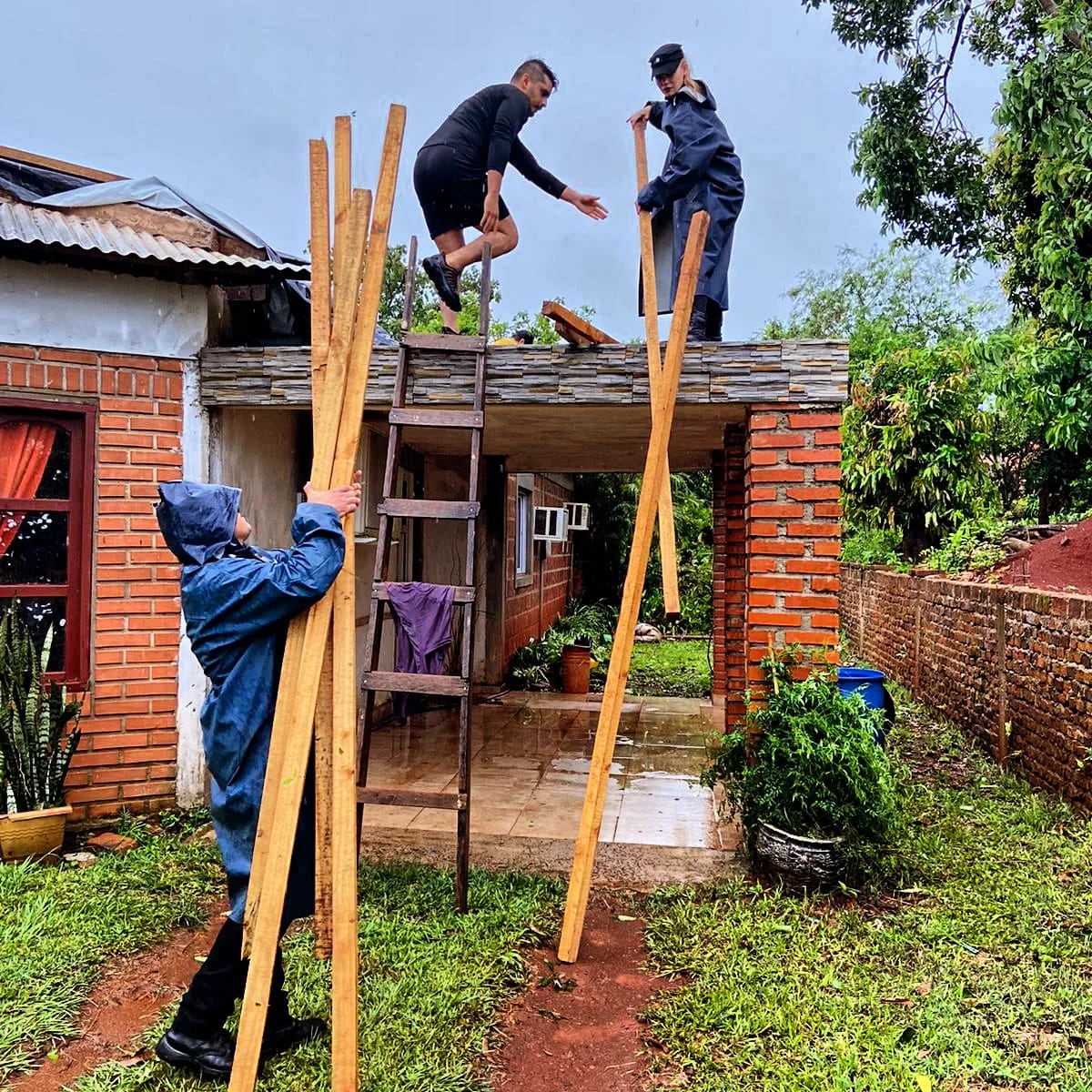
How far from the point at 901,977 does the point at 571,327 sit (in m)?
3.03

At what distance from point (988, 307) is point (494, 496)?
21581 millimetres

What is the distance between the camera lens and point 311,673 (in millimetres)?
2123

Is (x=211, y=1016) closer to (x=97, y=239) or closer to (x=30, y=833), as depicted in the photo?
(x=30, y=833)

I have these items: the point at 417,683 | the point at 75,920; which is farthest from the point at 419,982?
the point at 75,920

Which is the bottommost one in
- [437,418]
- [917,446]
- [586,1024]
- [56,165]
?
[586,1024]

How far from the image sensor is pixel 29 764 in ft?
13.3

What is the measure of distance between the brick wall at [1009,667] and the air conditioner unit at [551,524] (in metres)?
4.26

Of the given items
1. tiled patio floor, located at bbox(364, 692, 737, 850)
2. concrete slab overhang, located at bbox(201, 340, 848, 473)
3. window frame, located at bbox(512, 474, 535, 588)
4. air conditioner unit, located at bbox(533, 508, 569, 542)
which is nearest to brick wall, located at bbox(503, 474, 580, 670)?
window frame, located at bbox(512, 474, 535, 588)

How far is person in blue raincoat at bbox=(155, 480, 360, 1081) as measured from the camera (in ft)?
7.77

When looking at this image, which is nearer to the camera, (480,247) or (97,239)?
(97,239)

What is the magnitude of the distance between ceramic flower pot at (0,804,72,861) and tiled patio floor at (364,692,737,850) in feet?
4.83

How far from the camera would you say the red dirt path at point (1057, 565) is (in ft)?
22.9

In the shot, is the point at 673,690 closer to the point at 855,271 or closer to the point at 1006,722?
the point at 1006,722

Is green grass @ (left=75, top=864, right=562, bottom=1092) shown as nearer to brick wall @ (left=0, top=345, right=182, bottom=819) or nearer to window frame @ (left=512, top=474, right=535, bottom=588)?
brick wall @ (left=0, top=345, right=182, bottom=819)
